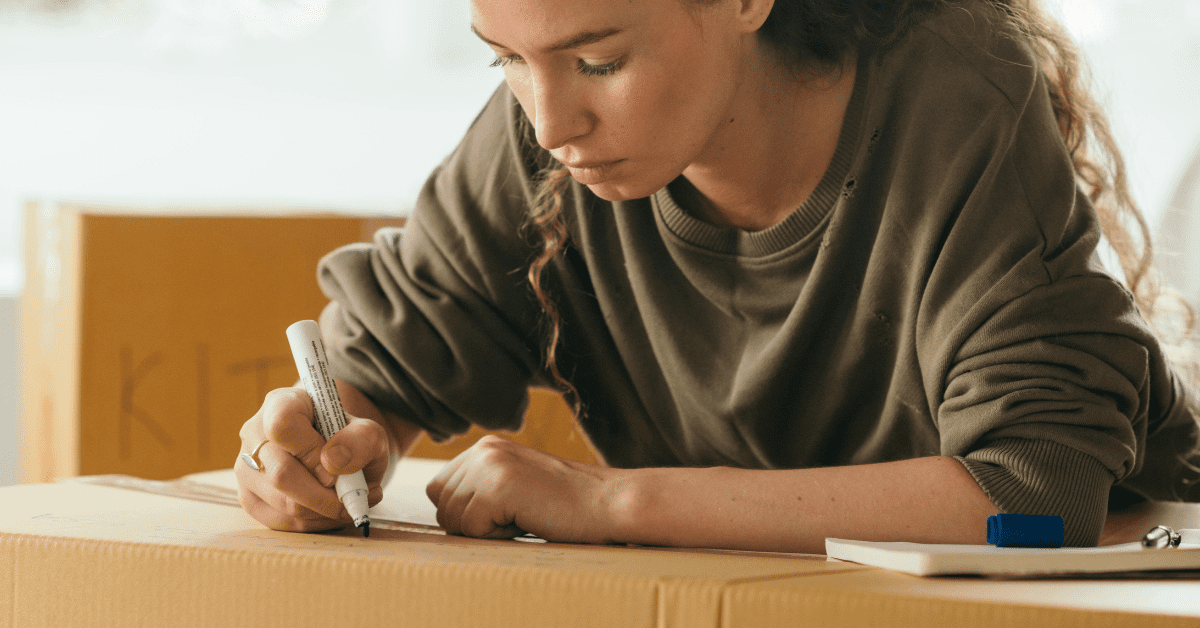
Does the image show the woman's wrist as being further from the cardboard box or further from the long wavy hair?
the long wavy hair

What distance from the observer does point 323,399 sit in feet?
2.19

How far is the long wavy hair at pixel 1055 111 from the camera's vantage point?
78 centimetres

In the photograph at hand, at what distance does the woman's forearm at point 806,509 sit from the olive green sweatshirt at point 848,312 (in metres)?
0.03

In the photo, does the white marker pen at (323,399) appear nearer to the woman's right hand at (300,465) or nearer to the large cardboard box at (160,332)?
the woman's right hand at (300,465)

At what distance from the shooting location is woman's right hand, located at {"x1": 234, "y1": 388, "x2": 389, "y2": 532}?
2.07ft

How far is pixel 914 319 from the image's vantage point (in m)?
0.75

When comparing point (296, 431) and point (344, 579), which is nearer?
point (344, 579)

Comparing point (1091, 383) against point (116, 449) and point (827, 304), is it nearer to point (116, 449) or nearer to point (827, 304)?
point (827, 304)

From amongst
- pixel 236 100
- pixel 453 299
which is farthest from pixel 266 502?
pixel 236 100

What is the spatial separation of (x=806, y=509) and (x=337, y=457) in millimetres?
271

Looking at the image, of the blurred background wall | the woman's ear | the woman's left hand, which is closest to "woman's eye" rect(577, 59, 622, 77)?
the woman's ear

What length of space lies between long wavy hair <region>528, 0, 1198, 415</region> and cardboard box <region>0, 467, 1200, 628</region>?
13.2 inches

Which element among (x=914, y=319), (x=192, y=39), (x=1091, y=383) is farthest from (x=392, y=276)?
(x=192, y=39)

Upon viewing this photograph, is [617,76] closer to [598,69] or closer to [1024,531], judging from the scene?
[598,69]
